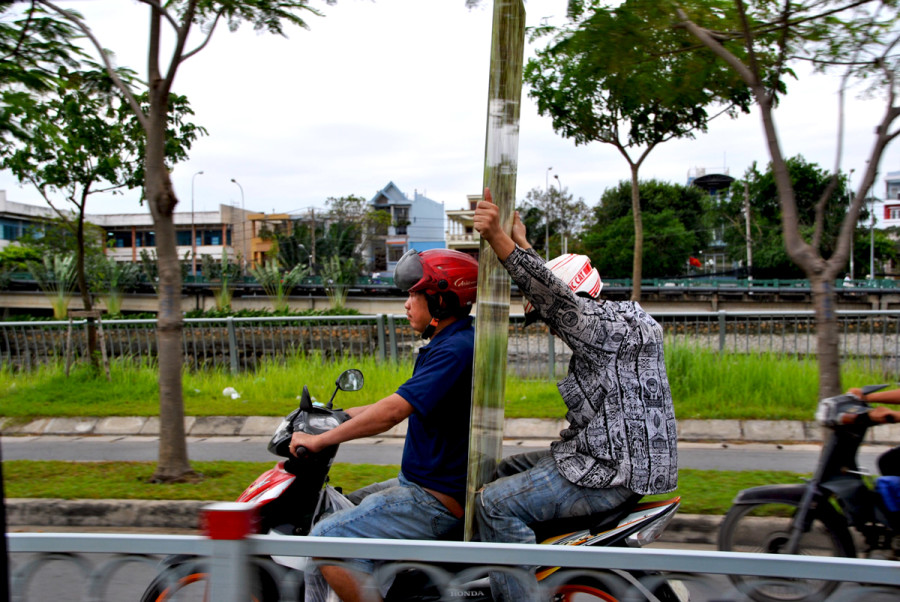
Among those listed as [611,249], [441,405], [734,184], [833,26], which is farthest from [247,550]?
[734,184]

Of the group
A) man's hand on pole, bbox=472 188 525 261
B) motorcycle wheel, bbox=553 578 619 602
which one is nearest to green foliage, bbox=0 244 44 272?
man's hand on pole, bbox=472 188 525 261

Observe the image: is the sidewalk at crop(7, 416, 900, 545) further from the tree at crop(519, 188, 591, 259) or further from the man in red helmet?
the tree at crop(519, 188, 591, 259)

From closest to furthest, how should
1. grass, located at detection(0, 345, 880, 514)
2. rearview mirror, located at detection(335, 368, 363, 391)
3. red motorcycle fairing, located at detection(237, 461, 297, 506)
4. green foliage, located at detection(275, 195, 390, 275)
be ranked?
red motorcycle fairing, located at detection(237, 461, 297, 506), rearview mirror, located at detection(335, 368, 363, 391), grass, located at detection(0, 345, 880, 514), green foliage, located at detection(275, 195, 390, 275)

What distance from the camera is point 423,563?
179cm

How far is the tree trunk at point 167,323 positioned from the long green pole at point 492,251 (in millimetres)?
3729

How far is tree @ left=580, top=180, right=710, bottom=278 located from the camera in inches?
1842

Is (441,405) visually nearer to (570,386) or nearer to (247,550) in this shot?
(570,386)

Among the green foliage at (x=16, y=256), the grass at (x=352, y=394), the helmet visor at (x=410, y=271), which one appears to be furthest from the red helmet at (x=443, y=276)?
the green foliage at (x=16, y=256)

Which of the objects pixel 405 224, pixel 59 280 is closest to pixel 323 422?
pixel 59 280

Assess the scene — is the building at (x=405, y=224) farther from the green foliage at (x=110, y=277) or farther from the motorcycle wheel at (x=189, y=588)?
the motorcycle wheel at (x=189, y=588)

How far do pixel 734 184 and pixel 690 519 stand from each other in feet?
153

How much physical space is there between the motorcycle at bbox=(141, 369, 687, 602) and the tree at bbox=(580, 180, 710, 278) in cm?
4432

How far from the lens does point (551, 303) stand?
2572 mm

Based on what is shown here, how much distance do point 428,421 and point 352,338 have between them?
772 cm
